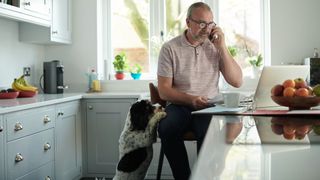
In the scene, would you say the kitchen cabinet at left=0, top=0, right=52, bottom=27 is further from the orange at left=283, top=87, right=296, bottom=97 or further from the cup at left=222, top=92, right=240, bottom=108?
the orange at left=283, top=87, right=296, bottom=97

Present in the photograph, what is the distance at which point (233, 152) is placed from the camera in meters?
0.88

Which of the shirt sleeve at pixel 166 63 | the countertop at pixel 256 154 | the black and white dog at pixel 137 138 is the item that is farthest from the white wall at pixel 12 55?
the countertop at pixel 256 154

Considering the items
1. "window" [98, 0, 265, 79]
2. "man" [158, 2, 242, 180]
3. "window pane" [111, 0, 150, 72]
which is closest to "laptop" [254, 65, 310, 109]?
"man" [158, 2, 242, 180]

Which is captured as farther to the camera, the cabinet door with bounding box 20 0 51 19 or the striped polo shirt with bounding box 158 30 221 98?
the cabinet door with bounding box 20 0 51 19

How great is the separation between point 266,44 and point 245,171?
12.0 ft

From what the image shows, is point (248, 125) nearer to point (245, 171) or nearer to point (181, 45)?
point (245, 171)

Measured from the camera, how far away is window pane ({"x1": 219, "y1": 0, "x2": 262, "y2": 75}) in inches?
167

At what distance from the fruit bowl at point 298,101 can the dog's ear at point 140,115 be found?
0.95 metres

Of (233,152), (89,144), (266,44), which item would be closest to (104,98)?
(89,144)

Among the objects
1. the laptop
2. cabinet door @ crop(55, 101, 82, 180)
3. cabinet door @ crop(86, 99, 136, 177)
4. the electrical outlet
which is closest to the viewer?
the laptop

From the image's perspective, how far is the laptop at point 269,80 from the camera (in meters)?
2.09

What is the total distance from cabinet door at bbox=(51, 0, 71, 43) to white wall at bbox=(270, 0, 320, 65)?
1.96 metres

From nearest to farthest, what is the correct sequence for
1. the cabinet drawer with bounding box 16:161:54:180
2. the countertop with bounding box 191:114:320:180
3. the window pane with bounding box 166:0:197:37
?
the countertop with bounding box 191:114:320:180 < the cabinet drawer with bounding box 16:161:54:180 < the window pane with bounding box 166:0:197:37

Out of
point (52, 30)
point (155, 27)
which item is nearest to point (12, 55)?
point (52, 30)
